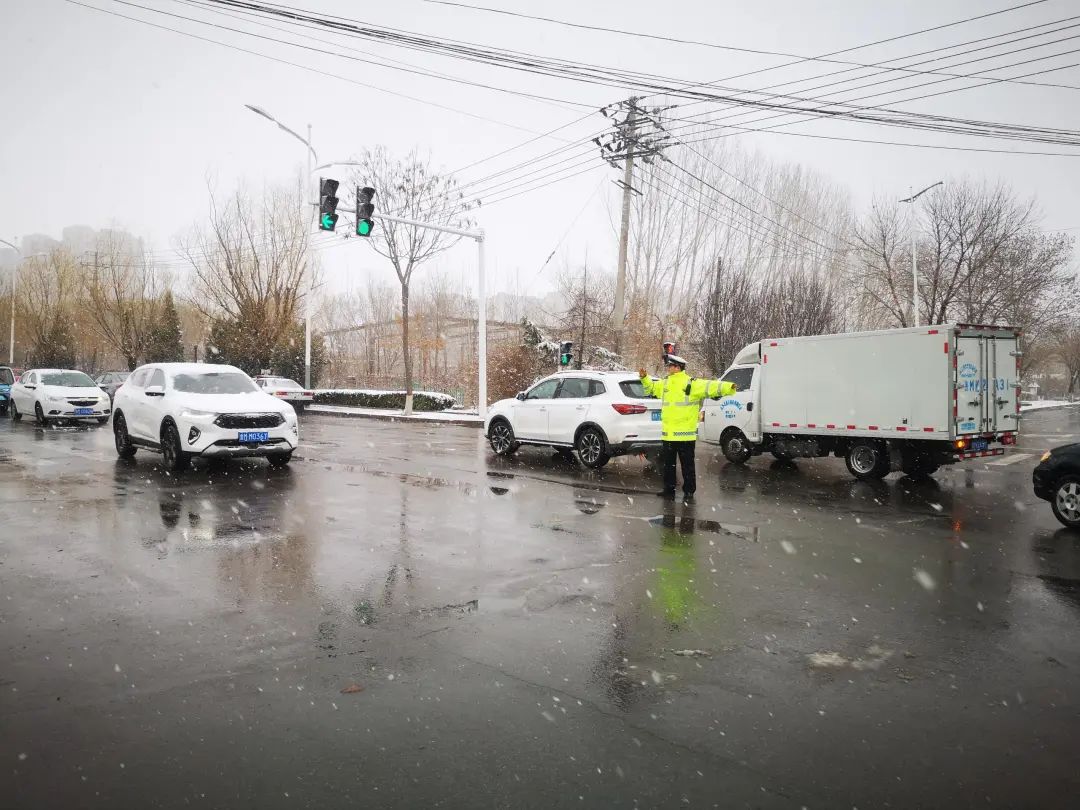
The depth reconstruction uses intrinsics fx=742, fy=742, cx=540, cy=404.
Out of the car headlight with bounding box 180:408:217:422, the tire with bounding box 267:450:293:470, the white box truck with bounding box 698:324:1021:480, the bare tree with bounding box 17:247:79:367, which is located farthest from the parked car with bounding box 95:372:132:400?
the white box truck with bounding box 698:324:1021:480

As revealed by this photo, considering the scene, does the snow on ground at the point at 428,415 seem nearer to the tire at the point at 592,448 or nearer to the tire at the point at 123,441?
the tire at the point at 592,448

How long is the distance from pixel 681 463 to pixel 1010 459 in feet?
34.5

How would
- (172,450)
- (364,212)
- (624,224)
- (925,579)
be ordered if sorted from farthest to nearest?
(624,224)
(364,212)
(172,450)
(925,579)

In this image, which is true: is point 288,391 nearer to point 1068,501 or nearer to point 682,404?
point 682,404

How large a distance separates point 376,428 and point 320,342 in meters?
18.2

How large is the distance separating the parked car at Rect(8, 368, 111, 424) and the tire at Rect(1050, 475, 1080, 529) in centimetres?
2208

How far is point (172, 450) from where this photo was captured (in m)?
11.8

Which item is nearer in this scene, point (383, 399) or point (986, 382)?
point (986, 382)

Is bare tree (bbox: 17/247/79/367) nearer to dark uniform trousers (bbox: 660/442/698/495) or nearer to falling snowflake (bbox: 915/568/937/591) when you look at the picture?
dark uniform trousers (bbox: 660/442/698/495)

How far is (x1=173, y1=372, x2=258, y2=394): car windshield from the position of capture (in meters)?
12.4

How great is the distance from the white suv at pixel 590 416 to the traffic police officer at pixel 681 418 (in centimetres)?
217

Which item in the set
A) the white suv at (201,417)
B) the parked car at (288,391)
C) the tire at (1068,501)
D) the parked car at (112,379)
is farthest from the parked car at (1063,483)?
the parked car at (112,379)

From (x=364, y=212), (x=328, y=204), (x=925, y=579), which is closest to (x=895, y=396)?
(x=925, y=579)

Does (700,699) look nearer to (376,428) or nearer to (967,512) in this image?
(967,512)
